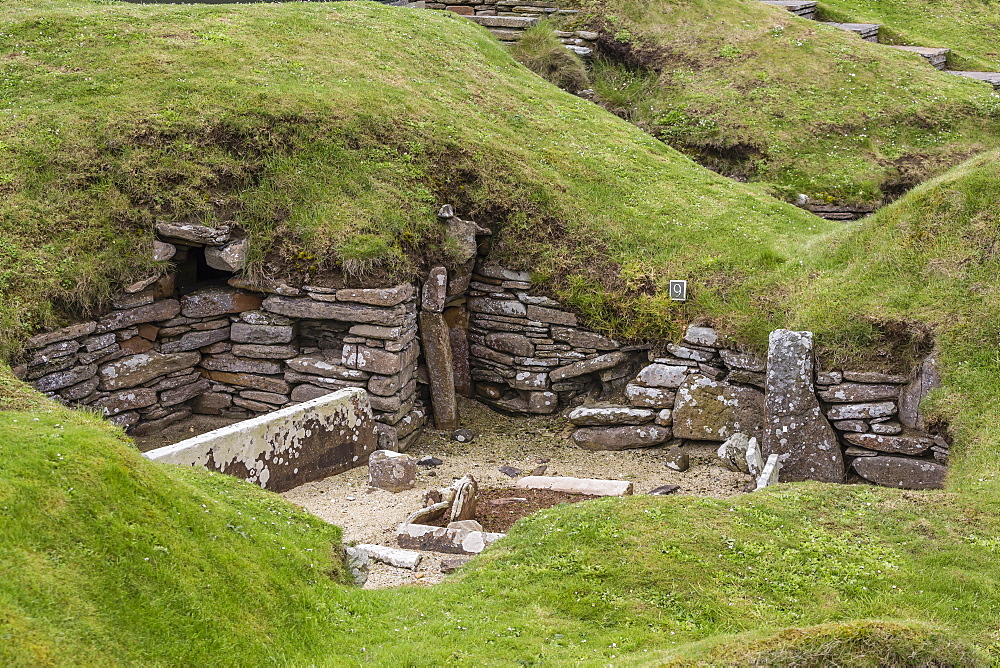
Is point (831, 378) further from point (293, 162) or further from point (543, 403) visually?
point (293, 162)

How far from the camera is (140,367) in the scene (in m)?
11.3

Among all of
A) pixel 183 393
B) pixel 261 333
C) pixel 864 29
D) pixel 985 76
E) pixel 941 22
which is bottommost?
pixel 183 393

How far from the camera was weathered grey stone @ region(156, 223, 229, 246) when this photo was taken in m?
11.4

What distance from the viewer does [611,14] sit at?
19.9 m

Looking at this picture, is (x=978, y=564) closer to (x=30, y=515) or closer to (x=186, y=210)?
(x=30, y=515)

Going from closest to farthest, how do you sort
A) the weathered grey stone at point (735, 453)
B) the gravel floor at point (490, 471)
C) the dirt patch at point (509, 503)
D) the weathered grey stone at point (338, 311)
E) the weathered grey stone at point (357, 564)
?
the weathered grey stone at point (357, 564) → the dirt patch at point (509, 503) → the gravel floor at point (490, 471) → the weathered grey stone at point (735, 453) → the weathered grey stone at point (338, 311)

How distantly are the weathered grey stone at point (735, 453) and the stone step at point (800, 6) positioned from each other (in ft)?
51.3

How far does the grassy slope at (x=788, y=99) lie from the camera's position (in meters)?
16.2

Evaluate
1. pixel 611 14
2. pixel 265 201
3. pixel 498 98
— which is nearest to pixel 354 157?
pixel 265 201

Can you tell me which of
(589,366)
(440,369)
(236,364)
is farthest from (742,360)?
(236,364)

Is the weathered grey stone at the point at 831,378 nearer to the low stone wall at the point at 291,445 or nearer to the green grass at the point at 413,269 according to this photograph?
the green grass at the point at 413,269

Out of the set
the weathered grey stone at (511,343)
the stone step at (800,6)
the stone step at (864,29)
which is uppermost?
the stone step at (800,6)

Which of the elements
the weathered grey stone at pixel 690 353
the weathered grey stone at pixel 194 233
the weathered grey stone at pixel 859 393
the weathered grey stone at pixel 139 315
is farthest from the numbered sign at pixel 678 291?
the weathered grey stone at pixel 139 315

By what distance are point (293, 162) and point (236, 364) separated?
110 inches
